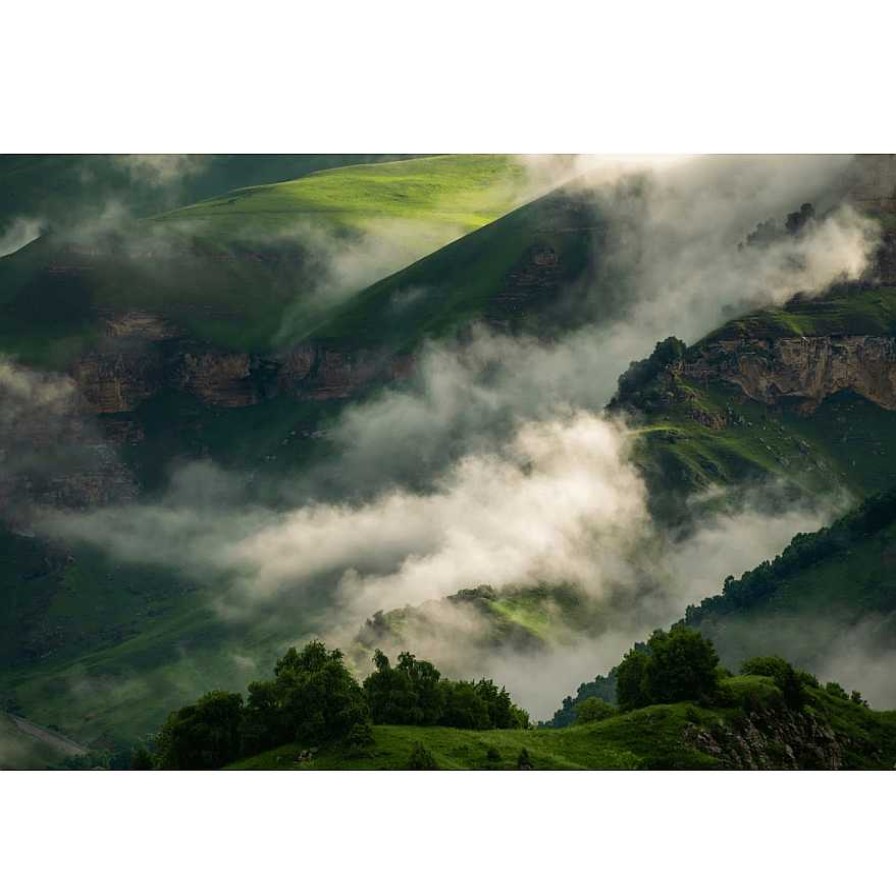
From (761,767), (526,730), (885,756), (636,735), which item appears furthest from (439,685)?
(885,756)

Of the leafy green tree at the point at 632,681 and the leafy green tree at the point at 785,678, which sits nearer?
the leafy green tree at the point at 785,678

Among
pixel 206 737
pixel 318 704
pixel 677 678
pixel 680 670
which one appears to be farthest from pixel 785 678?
pixel 206 737

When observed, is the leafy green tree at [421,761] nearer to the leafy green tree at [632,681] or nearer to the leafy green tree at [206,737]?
the leafy green tree at [206,737]

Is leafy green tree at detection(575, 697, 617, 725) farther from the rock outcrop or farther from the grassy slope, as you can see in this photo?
the rock outcrop

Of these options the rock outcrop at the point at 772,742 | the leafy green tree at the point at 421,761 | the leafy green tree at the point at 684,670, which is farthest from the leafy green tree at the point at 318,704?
the rock outcrop at the point at 772,742

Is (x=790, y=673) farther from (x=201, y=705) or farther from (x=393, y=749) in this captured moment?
(x=201, y=705)

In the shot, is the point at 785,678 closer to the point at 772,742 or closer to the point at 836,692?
the point at 772,742

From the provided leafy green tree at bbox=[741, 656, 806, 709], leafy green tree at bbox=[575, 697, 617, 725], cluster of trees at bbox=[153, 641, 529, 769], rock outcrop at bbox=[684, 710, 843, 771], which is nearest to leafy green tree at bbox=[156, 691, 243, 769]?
Answer: cluster of trees at bbox=[153, 641, 529, 769]
